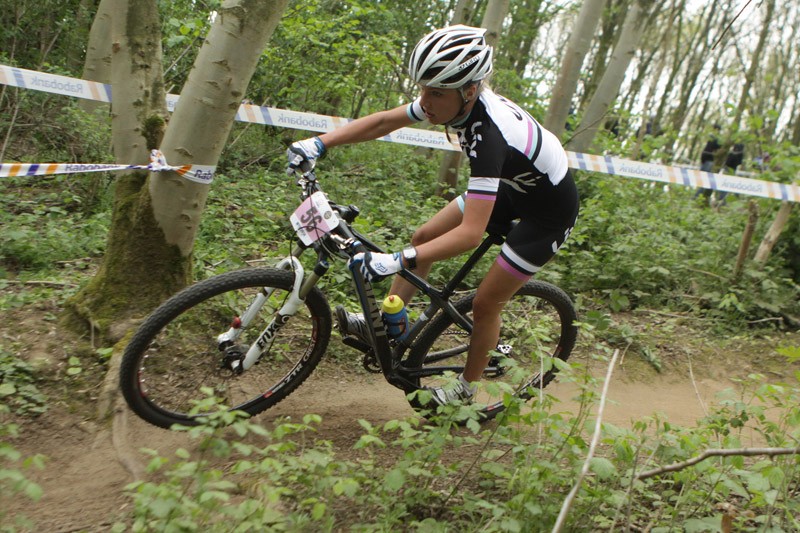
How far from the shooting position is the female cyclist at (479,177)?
10.2 ft

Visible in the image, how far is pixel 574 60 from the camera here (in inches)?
332

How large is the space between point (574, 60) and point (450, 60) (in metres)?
6.00

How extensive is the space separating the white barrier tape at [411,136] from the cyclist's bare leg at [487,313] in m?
2.57

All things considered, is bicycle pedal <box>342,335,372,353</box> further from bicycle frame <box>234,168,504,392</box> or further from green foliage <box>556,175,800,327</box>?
green foliage <box>556,175,800,327</box>

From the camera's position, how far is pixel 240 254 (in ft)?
17.8

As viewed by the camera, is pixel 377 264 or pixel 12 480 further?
pixel 377 264

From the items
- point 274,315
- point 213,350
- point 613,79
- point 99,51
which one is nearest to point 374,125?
point 274,315

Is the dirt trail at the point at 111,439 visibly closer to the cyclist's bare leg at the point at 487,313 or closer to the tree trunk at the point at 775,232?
the cyclist's bare leg at the point at 487,313

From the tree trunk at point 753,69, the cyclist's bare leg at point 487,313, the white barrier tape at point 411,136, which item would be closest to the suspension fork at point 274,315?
the cyclist's bare leg at point 487,313

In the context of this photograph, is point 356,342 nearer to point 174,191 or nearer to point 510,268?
point 510,268

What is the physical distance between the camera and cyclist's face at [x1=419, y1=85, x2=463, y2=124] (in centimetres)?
319

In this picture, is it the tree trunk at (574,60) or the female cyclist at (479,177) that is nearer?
the female cyclist at (479,177)

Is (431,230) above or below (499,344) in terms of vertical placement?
above

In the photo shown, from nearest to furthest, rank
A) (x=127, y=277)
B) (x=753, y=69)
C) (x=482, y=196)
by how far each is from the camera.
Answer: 1. (x=482, y=196)
2. (x=127, y=277)
3. (x=753, y=69)
